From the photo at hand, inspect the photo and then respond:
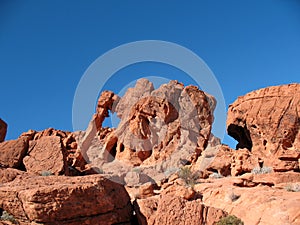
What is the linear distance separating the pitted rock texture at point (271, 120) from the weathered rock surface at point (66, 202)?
16135 millimetres

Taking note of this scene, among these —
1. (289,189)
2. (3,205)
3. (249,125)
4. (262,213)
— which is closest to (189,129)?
(249,125)

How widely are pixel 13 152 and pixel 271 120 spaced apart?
831 inches

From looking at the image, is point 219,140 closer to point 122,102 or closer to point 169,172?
point 169,172

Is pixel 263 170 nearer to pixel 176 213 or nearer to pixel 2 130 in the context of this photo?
pixel 176 213

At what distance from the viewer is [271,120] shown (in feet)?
85.5

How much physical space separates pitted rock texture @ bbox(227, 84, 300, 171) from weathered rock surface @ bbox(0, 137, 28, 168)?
1710 cm

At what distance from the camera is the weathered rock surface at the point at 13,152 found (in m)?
15.5

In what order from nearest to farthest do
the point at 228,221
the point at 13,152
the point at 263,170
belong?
the point at 228,221 < the point at 13,152 < the point at 263,170

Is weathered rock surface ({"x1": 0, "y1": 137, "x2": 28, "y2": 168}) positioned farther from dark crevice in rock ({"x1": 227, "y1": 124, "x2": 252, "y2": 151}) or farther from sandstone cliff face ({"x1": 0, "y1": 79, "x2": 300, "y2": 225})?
dark crevice in rock ({"x1": 227, "y1": 124, "x2": 252, "y2": 151})

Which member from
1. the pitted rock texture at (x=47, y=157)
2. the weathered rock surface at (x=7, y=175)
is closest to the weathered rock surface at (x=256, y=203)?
the pitted rock texture at (x=47, y=157)

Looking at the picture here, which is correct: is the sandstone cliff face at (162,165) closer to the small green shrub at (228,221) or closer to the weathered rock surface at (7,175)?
the weathered rock surface at (7,175)

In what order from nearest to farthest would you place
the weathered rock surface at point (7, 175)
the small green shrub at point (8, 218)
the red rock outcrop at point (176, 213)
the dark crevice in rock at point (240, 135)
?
1. the small green shrub at point (8, 218)
2. the red rock outcrop at point (176, 213)
3. the weathered rock surface at point (7, 175)
4. the dark crevice in rock at point (240, 135)

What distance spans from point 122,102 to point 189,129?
33.7 feet

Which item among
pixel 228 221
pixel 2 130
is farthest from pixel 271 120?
pixel 2 130
